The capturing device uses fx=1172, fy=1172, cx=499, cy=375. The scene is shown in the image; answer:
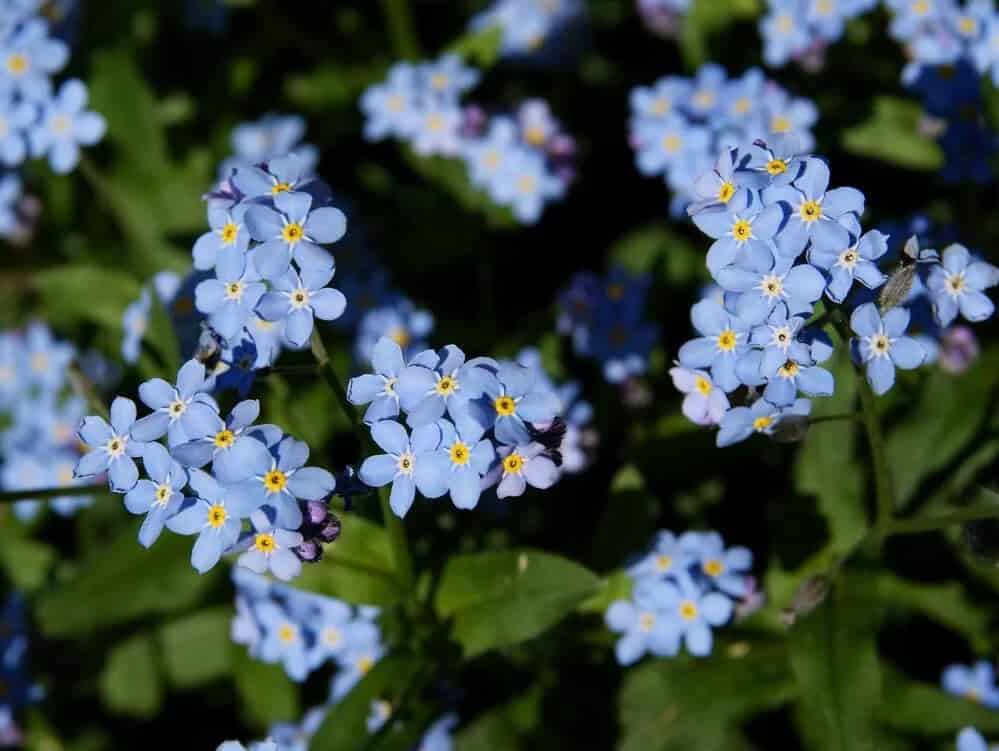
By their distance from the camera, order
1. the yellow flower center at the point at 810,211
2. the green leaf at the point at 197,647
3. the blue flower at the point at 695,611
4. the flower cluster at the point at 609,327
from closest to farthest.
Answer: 1. the yellow flower center at the point at 810,211
2. the blue flower at the point at 695,611
3. the flower cluster at the point at 609,327
4. the green leaf at the point at 197,647

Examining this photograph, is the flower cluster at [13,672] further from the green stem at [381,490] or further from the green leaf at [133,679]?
the green stem at [381,490]

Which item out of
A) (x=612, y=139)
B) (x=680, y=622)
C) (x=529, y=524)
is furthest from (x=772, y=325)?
→ (x=612, y=139)

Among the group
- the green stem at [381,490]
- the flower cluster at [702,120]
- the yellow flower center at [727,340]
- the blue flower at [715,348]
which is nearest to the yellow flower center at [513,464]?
the green stem at [381,490]

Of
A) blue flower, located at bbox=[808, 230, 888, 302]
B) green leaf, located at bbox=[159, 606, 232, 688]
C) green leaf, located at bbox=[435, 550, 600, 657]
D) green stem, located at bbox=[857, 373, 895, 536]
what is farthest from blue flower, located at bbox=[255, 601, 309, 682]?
blue flower, located at bbox=[808, 230, 888, 302]

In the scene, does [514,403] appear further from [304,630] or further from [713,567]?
[304,630]

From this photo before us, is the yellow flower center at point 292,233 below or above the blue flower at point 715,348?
above

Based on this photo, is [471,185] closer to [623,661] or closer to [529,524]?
[529,524]

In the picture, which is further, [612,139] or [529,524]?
[612,139]

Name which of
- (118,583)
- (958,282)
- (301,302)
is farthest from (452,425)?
(118,583)
